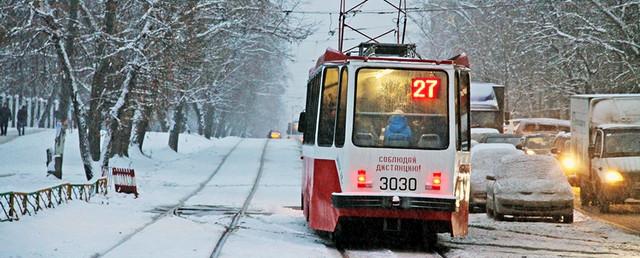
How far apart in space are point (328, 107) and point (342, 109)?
42 cm

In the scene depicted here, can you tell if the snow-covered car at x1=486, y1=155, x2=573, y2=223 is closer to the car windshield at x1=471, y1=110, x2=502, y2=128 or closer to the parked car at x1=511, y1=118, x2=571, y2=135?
the car windshield at x1=471, y1=110, x2=502, y2=128

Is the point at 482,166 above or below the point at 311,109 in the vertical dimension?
below

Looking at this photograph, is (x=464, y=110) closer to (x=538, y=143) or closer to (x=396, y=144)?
(x=396, y=144)

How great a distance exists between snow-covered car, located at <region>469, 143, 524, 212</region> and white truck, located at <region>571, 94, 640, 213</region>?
7.04ft

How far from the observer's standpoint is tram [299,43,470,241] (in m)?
16.0

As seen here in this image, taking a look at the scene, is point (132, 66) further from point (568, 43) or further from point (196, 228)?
point (568, 43)

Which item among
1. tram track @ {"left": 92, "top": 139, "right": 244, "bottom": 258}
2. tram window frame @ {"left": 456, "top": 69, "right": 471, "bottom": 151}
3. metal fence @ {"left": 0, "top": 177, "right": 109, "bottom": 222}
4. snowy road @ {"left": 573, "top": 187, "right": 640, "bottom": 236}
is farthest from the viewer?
snowy road @ {"left": 573, "top": 187, "right": 640, "bottom": 236}

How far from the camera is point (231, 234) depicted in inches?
705

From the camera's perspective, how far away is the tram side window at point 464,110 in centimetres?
1636

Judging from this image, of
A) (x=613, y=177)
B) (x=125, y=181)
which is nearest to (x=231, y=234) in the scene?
(x=125, y=181)

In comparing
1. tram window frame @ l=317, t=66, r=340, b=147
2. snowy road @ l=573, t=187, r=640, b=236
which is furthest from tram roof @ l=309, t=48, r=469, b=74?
snowy road @ l=573, t=187, r=640, b=236

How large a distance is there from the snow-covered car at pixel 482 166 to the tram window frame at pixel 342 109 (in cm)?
944

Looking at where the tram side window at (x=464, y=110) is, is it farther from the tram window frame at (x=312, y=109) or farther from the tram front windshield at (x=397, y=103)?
the tram window frame at (x=312, y=109)

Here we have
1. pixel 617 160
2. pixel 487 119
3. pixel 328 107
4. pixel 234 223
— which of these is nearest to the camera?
pixel 328 107
